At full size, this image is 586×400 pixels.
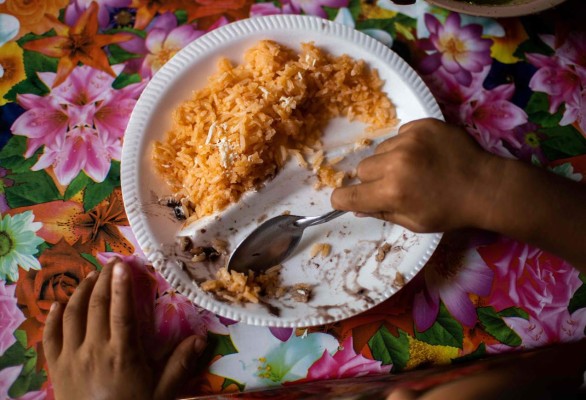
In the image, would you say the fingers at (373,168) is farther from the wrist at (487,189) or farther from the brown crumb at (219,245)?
the brown crumb at (219,245)

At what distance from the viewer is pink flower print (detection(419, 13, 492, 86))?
1302 mm

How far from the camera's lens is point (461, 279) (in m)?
1.21

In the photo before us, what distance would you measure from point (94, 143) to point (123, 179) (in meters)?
0.18

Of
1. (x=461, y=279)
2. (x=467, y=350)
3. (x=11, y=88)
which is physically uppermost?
(x=11, y=88)

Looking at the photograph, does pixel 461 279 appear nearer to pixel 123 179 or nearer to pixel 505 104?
pixel 505 104

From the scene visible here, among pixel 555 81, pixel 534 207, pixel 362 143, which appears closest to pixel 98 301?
pixel 362 143

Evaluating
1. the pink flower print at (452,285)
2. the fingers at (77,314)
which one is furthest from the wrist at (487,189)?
the fingers at (77,314)

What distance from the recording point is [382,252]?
1.16 metres

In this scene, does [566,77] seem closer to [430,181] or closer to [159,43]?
[430,181]

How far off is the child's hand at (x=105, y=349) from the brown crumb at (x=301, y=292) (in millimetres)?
237

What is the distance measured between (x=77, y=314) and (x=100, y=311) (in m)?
0.06

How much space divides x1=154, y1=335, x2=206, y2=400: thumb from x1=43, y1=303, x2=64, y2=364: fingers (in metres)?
0.25

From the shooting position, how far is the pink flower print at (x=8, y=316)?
45.1 inches

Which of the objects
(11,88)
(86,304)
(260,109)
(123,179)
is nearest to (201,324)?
(86,304)
